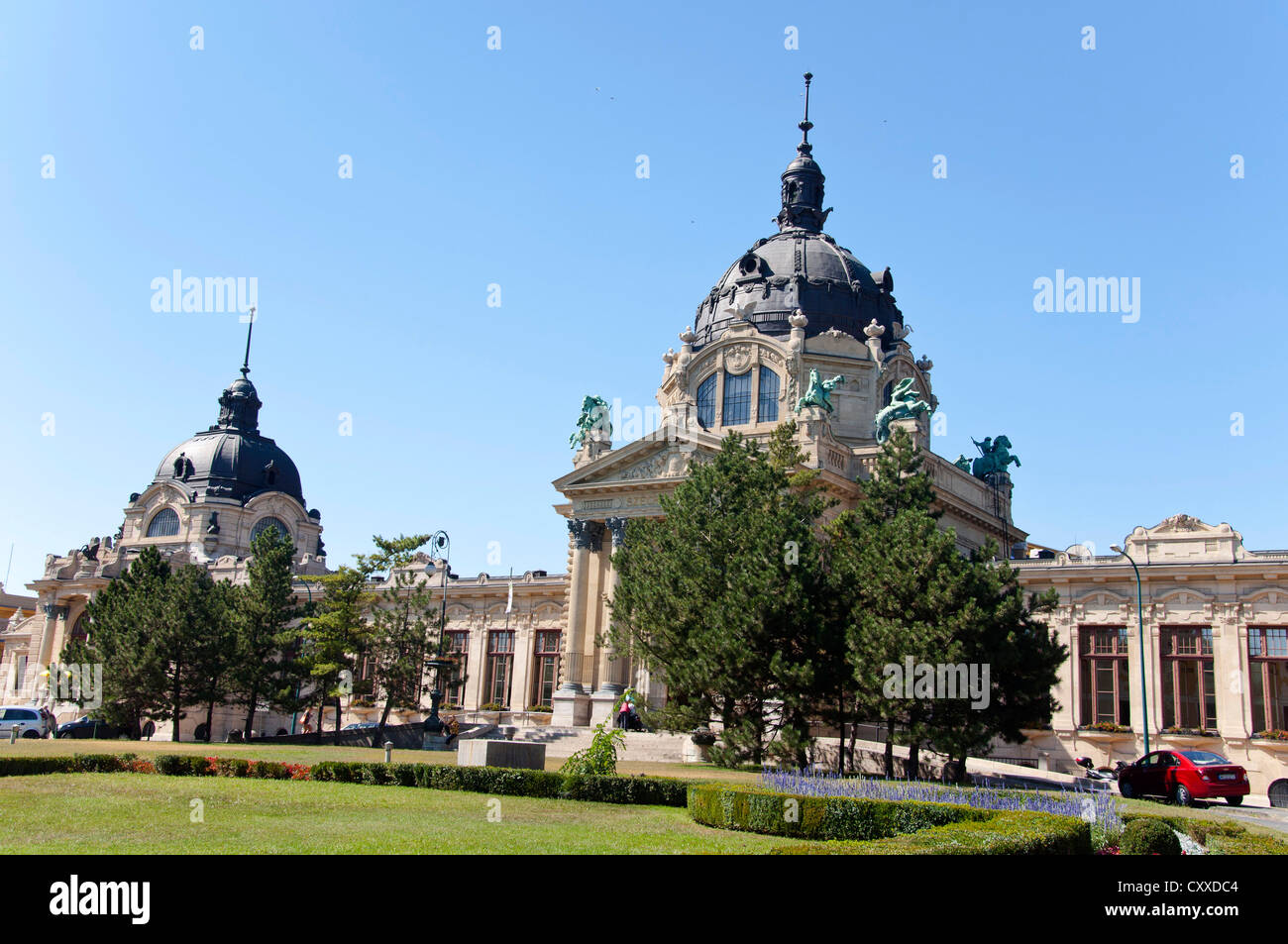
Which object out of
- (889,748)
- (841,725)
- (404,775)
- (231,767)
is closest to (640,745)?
(841,725)

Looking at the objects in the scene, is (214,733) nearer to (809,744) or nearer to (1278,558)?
(809,744)

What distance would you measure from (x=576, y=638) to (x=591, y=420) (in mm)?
10792

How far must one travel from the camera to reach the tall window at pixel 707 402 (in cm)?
6050

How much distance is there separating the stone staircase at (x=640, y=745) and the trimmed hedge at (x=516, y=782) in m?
15.2

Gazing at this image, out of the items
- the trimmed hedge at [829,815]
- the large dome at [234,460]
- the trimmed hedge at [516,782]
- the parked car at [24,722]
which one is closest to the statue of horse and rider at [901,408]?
the trimmed hedge at [516,782]

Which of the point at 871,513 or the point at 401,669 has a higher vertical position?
the point at 871,513

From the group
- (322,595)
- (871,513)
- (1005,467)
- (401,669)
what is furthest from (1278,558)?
(322,595)

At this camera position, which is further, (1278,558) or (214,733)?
(214,733)

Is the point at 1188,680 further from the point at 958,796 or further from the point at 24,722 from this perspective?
the point at 24,722

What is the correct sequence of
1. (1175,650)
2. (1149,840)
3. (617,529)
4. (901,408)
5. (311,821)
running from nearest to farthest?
(1149,840) < (311,821) < (1175,650) < (617,529) < (901,408)

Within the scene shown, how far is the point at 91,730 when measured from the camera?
55.1m

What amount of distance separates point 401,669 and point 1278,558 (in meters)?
38.2

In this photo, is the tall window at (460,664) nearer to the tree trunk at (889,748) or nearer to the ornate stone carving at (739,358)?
the ornate stone carving at (739,358)

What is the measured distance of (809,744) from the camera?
32.7 m
